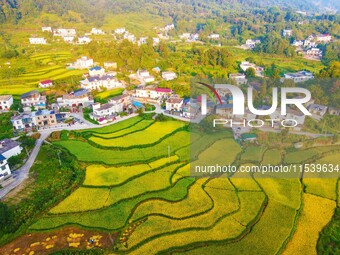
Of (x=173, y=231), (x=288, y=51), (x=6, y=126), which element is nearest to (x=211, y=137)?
(x=173, y=231)

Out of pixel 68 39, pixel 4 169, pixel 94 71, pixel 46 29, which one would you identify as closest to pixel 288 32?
pixel 68 39

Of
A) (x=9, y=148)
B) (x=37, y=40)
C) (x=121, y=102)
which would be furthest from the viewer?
(x=37, y=40)

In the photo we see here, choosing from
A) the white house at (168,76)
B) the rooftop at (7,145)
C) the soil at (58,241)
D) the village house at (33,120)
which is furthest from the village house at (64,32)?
the soil at (58,241)

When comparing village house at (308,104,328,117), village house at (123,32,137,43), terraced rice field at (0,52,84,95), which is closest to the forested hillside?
village house at (123,32,137,43)

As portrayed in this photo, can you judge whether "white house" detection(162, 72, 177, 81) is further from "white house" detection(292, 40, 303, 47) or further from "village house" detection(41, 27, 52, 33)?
"white house" detection(292, 40, 303, 47)

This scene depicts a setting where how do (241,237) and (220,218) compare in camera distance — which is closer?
(241,237)

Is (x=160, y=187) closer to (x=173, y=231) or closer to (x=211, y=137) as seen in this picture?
(x=173, y=231)

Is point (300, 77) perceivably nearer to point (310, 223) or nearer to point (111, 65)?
point (111, 65)
